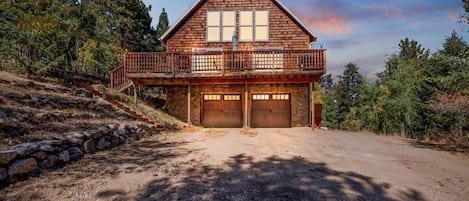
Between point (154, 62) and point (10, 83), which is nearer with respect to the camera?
point (10, 83)

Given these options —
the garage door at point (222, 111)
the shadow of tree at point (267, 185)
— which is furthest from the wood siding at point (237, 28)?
the shadow of tree at point (267, 185)

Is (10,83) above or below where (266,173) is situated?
above

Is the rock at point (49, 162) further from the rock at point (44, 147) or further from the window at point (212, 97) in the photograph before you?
the window at point (212, 97)

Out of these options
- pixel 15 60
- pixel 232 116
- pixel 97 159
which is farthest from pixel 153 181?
pixel 15 60

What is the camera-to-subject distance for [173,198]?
4582 mm

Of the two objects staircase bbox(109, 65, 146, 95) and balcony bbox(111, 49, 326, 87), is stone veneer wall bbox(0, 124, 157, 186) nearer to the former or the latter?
balcony bbox(111, 49, 326, 87)

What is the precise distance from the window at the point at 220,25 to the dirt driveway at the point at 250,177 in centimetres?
1060

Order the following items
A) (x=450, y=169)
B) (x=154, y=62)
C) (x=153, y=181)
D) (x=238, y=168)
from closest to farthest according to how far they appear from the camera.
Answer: (x=153, y=181)
(x=238, y=168)
(x=450, y=169)
(x=154, y=62)

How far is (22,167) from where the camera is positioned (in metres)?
5.16

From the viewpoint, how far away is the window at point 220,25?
58.7 ft

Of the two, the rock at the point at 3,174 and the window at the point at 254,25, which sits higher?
the window at the point at 254,25

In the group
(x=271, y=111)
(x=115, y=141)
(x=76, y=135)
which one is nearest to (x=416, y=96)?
(x=271, y=111)

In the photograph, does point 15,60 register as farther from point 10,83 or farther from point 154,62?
point 154,62

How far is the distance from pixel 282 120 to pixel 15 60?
49.1 ft
